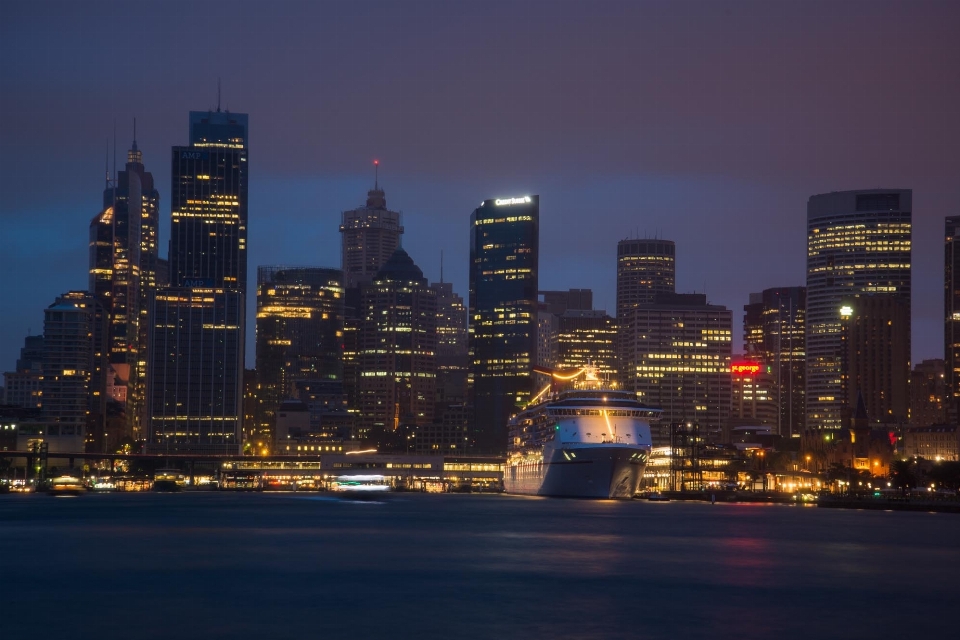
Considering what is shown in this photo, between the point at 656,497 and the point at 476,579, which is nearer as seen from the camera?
Answer: the point at 476,579

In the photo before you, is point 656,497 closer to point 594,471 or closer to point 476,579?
point 594,471

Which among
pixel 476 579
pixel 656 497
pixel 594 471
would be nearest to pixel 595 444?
pixel 594 471

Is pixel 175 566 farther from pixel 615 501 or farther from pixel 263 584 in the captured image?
pixel 615 501

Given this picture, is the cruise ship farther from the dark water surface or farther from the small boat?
the dark water surface

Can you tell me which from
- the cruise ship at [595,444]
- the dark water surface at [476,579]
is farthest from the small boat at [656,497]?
the dark water surface at [476,579]

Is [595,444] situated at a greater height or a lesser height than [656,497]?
greater

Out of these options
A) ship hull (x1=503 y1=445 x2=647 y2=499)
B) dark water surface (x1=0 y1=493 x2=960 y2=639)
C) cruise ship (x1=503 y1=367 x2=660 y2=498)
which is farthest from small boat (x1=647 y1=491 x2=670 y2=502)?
dark water surface (x1=0 y1=493 x2=960 y2=639)
